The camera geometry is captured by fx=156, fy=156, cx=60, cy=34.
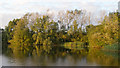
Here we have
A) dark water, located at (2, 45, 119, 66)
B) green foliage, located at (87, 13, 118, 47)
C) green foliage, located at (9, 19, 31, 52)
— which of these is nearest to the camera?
dark water, located at (2, 45, 119, 66)

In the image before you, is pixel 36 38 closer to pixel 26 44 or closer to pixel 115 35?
pixel 26 44

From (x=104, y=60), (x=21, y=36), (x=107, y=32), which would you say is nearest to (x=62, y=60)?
(x=104, y=60)

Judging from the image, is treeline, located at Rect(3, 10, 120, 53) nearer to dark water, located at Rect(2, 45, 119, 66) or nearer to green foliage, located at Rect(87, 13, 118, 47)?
green foliage, located at Rect(87, 13, 118, 47)

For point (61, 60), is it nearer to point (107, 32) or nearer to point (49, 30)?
point (107, 32)

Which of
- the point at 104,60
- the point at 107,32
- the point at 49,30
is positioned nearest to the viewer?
the point at 104,60

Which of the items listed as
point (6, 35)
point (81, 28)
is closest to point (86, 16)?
point (81, 28)

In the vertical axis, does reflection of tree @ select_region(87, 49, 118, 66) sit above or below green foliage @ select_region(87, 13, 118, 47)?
below

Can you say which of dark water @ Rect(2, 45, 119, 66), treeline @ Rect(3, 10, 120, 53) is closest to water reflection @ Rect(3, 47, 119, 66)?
dark water @ Rect(2, 45, 119, 66)

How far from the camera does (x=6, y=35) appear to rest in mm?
46969

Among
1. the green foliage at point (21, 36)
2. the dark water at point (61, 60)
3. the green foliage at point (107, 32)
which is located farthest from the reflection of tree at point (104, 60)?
the green foliage at point (21, 36)

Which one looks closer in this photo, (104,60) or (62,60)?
(104,60)

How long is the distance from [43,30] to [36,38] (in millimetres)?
2723

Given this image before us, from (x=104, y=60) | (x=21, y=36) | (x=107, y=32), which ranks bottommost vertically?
(x=104, y=60)

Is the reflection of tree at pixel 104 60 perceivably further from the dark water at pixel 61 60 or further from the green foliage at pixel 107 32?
the green foliage at pixel 107 32
